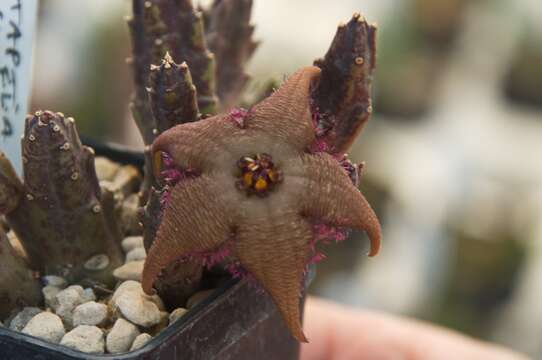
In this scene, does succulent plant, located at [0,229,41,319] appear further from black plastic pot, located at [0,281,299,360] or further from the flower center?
the flower center

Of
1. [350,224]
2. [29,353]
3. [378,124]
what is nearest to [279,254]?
[350,224]

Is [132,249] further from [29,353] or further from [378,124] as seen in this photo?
[378,124]

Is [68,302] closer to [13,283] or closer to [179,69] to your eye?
[13,283]

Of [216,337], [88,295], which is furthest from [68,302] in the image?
[216,337]

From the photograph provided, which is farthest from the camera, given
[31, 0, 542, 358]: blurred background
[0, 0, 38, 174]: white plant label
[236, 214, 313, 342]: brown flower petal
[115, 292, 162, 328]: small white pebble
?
[31, 0, 542, 358]: blurred background

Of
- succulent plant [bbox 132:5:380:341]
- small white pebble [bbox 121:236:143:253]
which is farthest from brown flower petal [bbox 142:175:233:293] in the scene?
small white pebble [bbox 121:236:143:253]

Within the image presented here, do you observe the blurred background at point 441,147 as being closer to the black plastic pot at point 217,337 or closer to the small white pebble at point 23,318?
the black plastic pot at point 217,337
